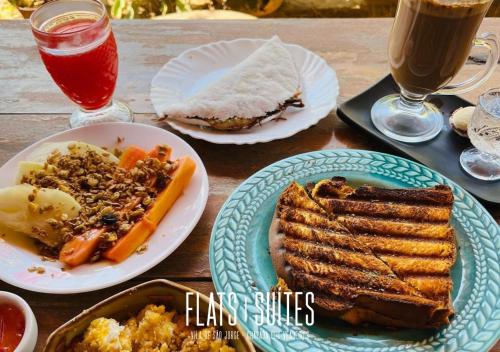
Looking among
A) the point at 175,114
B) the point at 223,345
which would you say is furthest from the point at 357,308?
the point at 175,114

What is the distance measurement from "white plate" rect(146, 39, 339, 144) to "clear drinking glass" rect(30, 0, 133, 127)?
182 mm

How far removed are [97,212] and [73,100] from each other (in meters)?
0.53

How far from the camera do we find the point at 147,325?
0.87 meters

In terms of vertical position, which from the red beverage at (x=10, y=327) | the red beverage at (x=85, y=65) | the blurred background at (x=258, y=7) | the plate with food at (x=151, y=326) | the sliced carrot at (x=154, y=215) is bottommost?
the blurred background at (x=258, y=7)

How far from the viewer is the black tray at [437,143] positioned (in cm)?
133

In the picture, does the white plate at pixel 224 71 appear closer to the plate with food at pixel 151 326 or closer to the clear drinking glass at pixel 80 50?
the clear drinking glass at pixel 80 50

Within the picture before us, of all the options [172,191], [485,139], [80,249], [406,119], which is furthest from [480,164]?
[80,249]

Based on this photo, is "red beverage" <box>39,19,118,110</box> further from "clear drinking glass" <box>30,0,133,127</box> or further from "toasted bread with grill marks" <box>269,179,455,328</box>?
"toasted bread with grill marks" <box>269,179,455,328</box>

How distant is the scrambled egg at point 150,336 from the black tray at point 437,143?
2.77 ft

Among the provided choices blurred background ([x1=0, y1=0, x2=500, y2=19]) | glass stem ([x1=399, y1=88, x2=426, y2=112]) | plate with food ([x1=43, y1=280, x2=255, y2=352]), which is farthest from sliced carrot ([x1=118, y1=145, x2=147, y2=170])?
blurred background ([x1=0, y1=0, x2=500, y2=19])

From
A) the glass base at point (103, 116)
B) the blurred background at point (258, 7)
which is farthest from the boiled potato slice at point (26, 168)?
the blurred background at point (258, 7)

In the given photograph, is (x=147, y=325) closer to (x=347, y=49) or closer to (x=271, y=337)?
(x=271, y=337)

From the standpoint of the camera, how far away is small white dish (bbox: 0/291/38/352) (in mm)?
929

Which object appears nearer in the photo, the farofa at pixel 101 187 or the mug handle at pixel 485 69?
the farofa at pixel 101 187
